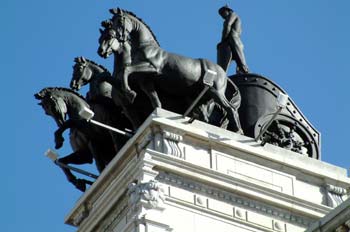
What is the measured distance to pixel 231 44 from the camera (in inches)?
1900

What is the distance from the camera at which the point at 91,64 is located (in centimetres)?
4781

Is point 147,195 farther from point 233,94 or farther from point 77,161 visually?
point 77,161

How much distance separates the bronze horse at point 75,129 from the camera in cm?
4666

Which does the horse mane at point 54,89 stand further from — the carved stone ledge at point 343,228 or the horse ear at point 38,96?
the carved stone ledge at point 343,228

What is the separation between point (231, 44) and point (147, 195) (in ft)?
25.9

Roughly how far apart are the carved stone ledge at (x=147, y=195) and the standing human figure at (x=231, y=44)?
6892mm

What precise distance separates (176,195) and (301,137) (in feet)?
19.1

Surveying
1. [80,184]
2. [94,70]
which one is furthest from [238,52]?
[80,184]

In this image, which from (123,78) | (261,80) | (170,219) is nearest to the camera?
(170,219)

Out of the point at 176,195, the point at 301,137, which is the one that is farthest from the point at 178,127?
the point at 301,137

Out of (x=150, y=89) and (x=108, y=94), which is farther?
(x=108, y=94)

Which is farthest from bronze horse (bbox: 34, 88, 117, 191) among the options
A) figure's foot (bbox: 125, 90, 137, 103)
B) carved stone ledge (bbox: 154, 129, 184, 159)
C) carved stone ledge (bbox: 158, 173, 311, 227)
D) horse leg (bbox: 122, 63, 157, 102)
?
carved stone ledge (bbox: 158, 173, 311, 227)

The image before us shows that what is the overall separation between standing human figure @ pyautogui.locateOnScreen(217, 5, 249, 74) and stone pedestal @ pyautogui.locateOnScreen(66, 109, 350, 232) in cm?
420

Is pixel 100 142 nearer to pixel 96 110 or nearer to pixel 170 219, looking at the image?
pixel 96 110
